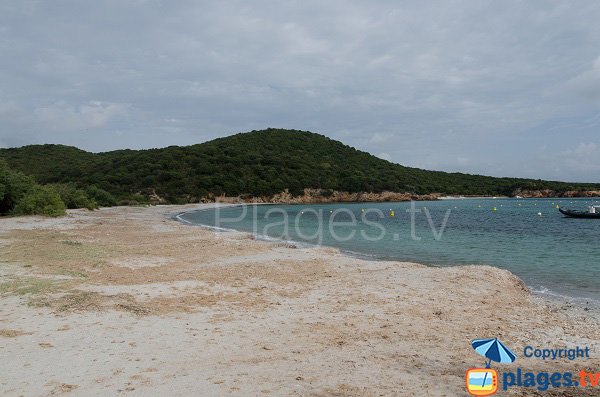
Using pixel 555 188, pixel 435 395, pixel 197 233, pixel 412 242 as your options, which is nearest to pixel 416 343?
pixel 435 395

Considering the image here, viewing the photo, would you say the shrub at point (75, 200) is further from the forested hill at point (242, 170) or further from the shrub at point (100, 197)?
the forested hill at point (242, 170)

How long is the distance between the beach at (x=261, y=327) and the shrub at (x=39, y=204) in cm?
2228

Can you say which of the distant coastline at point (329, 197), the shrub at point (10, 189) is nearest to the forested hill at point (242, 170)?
the distant coastline at point (329, 197)

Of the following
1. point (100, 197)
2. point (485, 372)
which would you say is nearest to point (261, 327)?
point (485, 372)

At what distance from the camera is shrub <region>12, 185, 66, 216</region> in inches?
1355

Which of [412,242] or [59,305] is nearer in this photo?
[59,305]

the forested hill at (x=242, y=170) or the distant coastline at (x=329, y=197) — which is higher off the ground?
the forested hill at (x=242, y=170)

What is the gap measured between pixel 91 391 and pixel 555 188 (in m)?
160

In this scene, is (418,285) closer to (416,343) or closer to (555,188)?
(416,343)

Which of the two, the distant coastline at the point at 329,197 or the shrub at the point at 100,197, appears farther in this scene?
the distant coastline at the point at 329,197

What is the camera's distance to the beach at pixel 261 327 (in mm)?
5688

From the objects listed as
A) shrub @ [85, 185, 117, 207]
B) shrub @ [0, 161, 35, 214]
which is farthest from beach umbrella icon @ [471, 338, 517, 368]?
shrub @ [85, 185, 117, 207]

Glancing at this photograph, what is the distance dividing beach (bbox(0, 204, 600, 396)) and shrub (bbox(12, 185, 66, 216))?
22283mm

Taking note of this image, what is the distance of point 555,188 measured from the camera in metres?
139
